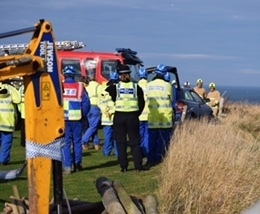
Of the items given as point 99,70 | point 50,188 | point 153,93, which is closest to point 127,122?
point 153,93

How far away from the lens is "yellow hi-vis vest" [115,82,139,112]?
13969mm

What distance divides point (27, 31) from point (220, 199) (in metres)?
3.79

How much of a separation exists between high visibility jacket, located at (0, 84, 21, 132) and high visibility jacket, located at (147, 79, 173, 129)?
9.40ft

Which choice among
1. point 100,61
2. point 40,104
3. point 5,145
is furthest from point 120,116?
point 100,61

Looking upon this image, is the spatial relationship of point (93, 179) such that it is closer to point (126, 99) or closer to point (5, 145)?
point (126, 99)

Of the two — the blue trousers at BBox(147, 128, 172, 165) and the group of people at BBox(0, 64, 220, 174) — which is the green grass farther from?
the blue trousers at BBox(147, 128, 172, 165)

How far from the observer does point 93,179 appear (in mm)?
13477

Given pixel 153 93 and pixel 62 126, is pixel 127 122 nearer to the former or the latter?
pixel 153 93

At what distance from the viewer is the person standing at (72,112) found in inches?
547

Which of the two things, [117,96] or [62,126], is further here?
[117,96]

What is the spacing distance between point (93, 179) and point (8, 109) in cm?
276

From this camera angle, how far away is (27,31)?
278 inches

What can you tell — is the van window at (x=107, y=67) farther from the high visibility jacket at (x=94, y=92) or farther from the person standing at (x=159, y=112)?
the person standing at (x=159, y=112)

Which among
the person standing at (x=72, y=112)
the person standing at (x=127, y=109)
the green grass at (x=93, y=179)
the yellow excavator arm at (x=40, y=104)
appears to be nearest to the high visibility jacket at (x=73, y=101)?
the person standing at (x=72, y=112)
